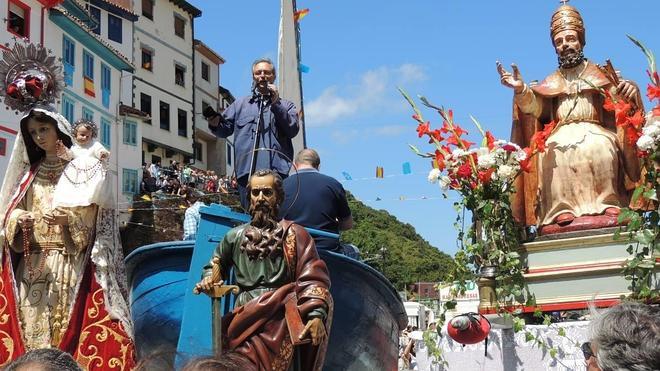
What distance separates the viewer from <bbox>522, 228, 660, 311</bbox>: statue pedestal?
764 cm

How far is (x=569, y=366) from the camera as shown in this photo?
23.8ft

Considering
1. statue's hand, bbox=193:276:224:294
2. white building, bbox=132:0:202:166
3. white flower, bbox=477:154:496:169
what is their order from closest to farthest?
statue's hand, bbox=193:276:224:294 < white flower, bbox=477:154:496:169 < white building, bbox=132:0:202:166

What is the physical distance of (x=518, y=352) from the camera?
294 inches

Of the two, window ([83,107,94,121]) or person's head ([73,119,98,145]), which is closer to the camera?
person's head ([73,119,98,145])

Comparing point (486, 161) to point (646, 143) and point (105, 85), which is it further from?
point (105, 85)

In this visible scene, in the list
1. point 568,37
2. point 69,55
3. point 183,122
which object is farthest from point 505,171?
point 183,122

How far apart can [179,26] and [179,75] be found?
294 centimetres

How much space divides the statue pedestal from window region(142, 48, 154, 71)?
3962cm

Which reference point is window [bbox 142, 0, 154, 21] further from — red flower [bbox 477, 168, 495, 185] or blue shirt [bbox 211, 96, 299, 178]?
blue shirt [bbox 211, 96, 299, 178]

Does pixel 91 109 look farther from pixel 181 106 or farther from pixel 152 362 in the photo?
pixel 152 362

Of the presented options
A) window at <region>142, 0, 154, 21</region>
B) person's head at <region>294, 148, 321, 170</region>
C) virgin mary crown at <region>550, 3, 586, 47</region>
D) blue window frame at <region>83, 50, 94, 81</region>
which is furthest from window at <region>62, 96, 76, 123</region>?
person's head at <region>294, 148, 321, 170</region>

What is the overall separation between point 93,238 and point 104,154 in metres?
0.69

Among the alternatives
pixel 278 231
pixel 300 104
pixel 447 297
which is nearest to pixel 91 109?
pixel 300 104

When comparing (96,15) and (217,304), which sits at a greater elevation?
(96,15)
